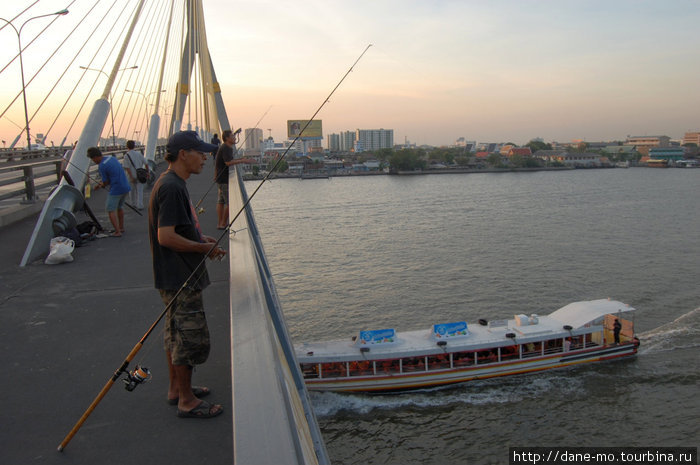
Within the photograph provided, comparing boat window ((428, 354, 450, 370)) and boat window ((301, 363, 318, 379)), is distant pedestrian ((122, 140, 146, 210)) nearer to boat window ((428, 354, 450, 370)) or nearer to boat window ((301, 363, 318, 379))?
boat window ((301, 363, 318, 379))

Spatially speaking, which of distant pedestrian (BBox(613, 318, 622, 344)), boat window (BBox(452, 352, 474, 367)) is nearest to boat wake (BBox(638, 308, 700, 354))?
distant pedestrian (BBox(613, 318, 622, 344))

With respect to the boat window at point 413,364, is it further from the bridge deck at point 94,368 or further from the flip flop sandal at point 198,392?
the flip flop sandal at point 198,392

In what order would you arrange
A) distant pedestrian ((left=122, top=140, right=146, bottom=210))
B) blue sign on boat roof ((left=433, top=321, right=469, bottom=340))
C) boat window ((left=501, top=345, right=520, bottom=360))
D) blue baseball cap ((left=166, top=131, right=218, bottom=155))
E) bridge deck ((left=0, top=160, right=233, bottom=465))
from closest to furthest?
bridge deck ((left=0, top=160, right=233, bottom=465)) < blue baseball cap ((left=166, top=131, right=218, bottom=155)) < distant pedestrian ((left=122, top=140, right=146, bottom=210)) < blue sign on boat roof ((left=433, top=321, right=469, bottom=340)) < boat window ((left=501, top=345, right=520, bottom=360))

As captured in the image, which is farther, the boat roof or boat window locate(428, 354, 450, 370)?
boat window locate(428, 354, 450, 370)

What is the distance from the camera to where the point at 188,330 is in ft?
7.28

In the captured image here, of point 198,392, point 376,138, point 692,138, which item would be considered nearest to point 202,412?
point 198,392

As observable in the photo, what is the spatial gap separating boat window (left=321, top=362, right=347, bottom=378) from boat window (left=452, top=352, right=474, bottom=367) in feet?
10.8

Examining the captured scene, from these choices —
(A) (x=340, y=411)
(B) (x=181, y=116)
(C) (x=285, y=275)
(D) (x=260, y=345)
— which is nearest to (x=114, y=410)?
(D) (x=260, y=345)

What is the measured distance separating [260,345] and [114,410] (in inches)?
42.1

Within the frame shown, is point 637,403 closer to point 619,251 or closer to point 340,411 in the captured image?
point 340,411

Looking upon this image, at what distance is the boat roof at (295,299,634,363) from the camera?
45.5 feet

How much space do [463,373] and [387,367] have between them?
2247 millimetres

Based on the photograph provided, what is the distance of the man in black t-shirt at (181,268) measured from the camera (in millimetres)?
2166

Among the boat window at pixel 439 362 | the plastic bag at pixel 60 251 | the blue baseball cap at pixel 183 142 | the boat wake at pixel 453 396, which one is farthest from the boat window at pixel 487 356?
the blue baseball cap at pixel 183 142
